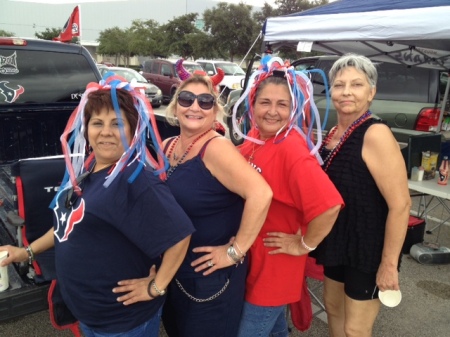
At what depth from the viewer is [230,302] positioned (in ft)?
5.62

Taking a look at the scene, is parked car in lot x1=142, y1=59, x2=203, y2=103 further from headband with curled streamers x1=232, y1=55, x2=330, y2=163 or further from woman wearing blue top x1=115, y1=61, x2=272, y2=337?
woman wearing blue top x1=115, y1=61, x2=272, y2=337

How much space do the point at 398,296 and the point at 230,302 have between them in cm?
81

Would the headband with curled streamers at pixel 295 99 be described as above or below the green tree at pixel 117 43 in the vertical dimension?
below

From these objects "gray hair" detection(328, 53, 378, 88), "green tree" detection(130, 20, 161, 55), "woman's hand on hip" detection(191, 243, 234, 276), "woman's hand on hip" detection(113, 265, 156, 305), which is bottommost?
"woman's hand on hip" detection(113, 265, 156, 305)

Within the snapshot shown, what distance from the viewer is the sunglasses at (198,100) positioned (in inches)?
68.4

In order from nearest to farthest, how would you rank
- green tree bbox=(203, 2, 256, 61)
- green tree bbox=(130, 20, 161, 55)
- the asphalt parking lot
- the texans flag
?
1. the asphalt parking lot
2. the texans flag
3. green tree bbox=(203, 2, 256, 61)
4. green tree bbox=(130, 20, 161, 55)

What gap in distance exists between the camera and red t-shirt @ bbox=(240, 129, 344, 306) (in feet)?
5.10

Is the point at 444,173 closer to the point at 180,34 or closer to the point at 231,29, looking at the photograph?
the point at 231,29

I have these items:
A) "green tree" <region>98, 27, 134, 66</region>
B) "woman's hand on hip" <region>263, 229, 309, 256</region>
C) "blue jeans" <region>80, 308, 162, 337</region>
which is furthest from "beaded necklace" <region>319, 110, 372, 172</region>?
"green tree" <region>98, 27, 134, 66</region>

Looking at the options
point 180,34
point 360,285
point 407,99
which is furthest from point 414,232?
point 180,34

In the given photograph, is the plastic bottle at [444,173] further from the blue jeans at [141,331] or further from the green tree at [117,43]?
the green tree at [117,43]

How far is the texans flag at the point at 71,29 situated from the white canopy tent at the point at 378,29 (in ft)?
8.06

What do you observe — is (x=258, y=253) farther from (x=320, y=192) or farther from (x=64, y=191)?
(x=64, y=191)

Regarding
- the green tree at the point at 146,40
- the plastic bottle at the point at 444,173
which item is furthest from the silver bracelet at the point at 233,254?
the green tree at the point at 146,40
